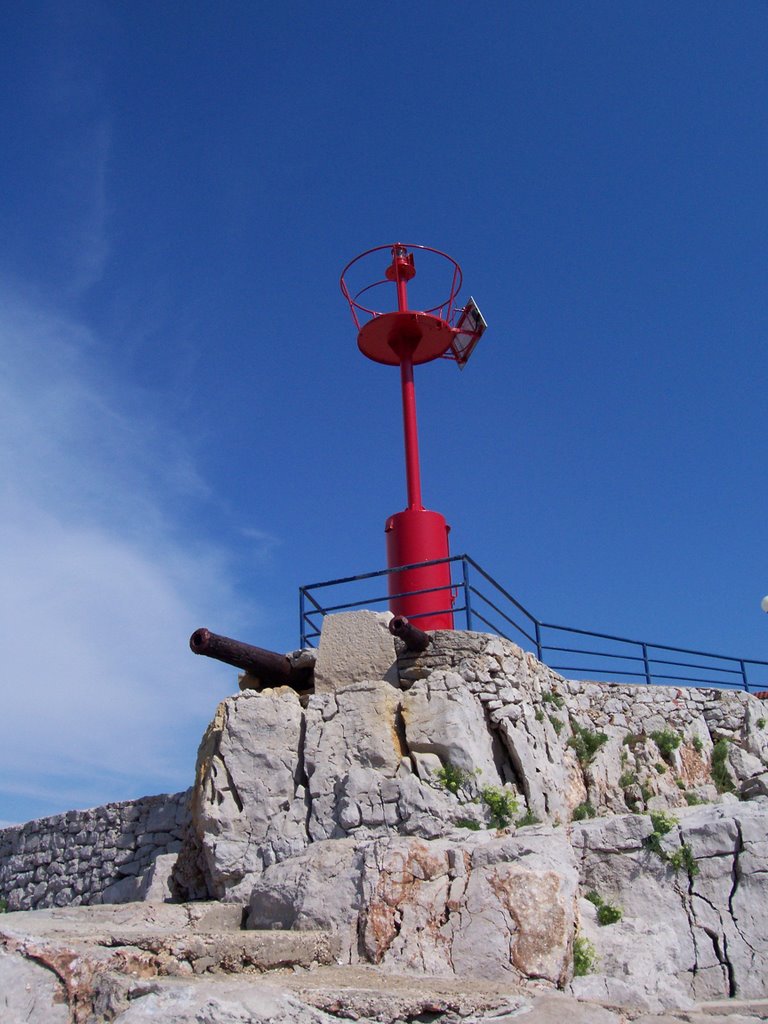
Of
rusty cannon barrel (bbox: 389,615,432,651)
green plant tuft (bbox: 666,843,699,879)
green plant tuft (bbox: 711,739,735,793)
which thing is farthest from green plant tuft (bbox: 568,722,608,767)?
green plant tuft (bbox: 666,843,699,879)

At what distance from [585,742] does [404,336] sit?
5.80 metres

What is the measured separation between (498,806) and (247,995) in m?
3.97

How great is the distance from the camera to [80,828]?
12281 mm

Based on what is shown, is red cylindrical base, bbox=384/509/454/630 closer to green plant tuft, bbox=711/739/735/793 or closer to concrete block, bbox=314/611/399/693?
concrete block, bbox=314/611/399/693

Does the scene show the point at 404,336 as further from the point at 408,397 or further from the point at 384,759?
the point at 384,759

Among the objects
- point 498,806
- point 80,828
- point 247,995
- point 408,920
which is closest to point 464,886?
point 408,920

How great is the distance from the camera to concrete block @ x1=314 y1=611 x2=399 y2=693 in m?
9.93

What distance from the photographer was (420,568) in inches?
450

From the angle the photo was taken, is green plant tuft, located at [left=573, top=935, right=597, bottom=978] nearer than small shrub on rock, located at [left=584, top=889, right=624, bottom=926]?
Yes

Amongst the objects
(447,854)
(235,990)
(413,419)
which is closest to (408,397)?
(413,419)

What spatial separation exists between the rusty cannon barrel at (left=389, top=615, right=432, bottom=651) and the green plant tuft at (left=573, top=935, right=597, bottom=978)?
326 cm

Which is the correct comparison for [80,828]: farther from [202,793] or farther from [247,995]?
[247,995]

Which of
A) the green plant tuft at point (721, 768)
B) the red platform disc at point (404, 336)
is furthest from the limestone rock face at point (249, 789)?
the green plant tuft at point (721, 768)

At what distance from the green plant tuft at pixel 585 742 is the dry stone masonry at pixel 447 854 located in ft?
0.12
